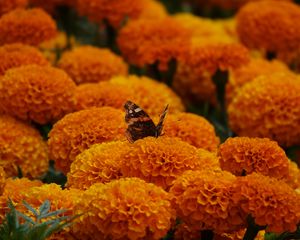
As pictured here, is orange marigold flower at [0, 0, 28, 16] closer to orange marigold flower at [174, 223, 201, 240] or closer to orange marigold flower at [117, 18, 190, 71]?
orange marigold flower at [117, 18, 190, 71]

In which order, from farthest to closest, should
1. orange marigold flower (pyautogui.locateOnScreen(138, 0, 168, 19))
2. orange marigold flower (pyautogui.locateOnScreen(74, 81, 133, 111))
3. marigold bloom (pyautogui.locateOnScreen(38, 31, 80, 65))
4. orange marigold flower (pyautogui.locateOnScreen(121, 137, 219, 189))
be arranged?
orange marigold flower (pyautogui.locateOnScreen(138, 0, 168, 19))
marigold bloom (pyautogui.locateOnScreen(38, 31, 80, 65))
orange marigold flower (pyautogui.locateOnScreen(74, 81, 133, 111))
orange marigold flower (pyautogui.locateOnScreen(121, 137, 219, 189))

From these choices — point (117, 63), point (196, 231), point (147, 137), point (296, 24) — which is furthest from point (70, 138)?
point (296, 24)

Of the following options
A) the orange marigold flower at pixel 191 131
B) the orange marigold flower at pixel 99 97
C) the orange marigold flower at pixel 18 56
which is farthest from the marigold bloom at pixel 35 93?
the orange marigold flower at pixel 191 131

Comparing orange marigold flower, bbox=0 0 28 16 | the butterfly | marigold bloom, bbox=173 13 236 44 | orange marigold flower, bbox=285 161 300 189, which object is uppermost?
the butterfly

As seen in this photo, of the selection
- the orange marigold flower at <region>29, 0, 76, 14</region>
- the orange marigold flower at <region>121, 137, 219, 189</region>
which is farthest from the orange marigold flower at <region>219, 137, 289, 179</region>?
the orange marigold flower at <region>29, 0, 76, 14</region>

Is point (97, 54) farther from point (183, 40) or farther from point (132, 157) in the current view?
point (132, 157)

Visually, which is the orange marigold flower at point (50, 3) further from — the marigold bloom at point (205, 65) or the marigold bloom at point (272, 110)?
the marigold bloom at point (272, 110)

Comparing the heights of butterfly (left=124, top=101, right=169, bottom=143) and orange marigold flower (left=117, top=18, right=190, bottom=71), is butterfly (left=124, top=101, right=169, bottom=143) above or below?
above
